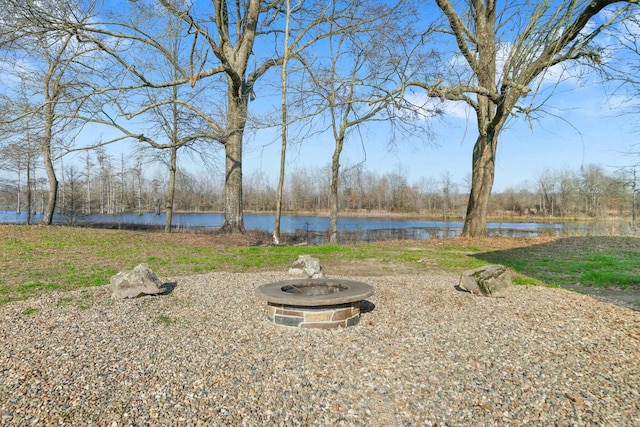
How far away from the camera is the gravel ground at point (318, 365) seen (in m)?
2.52

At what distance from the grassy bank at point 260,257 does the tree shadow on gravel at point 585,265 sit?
0.8 inches

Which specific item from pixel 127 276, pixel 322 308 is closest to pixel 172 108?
pixel 127 276

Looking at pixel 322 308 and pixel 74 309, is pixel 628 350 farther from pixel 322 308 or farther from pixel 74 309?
pixel 74 309

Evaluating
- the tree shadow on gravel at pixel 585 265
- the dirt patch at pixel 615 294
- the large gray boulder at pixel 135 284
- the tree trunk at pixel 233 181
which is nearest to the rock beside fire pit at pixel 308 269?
the large gray boulder at pixel 135 284

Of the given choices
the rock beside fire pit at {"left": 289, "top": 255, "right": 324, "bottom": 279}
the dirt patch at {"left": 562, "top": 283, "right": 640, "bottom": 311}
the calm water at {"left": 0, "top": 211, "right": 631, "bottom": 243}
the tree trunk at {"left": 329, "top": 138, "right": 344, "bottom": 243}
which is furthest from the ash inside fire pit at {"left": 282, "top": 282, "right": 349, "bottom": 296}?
the calm water at {"left": 0, "top": 211, "right": 631, "bottom": 243}

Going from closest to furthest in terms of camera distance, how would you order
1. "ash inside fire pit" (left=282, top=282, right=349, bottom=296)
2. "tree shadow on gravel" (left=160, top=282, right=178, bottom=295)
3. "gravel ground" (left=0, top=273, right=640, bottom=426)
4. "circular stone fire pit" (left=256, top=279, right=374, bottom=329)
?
"gravel ground" (left=0, top=273, right=640, bottom=426) → "circular stone fire pit" (left=256, top=279, right=374, bottom=329) → "ash inside fire pit" (left=282, top=282, right=349, bottom=296) → "tree shadow on gravel" (left=160, top=282, right=178, bottom=295)

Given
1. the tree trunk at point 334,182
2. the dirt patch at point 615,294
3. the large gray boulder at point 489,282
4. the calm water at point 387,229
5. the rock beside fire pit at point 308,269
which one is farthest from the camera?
the calm water at point 387,229

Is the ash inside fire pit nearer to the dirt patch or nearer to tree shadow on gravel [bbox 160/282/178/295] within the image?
tree shadow on gravel [bbox 160/282/178/295]

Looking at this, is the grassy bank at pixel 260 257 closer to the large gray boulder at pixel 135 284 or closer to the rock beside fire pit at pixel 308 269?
the rock beside fire pit at pixel 308 269

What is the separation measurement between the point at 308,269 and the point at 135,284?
282 centimetres

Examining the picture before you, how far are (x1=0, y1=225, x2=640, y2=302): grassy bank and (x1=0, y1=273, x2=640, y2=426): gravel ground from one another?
2.20 meters

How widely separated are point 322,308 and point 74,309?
3285mm

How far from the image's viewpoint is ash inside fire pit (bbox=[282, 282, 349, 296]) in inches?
188

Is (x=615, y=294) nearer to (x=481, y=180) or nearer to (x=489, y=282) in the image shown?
(x=489, y=282)
